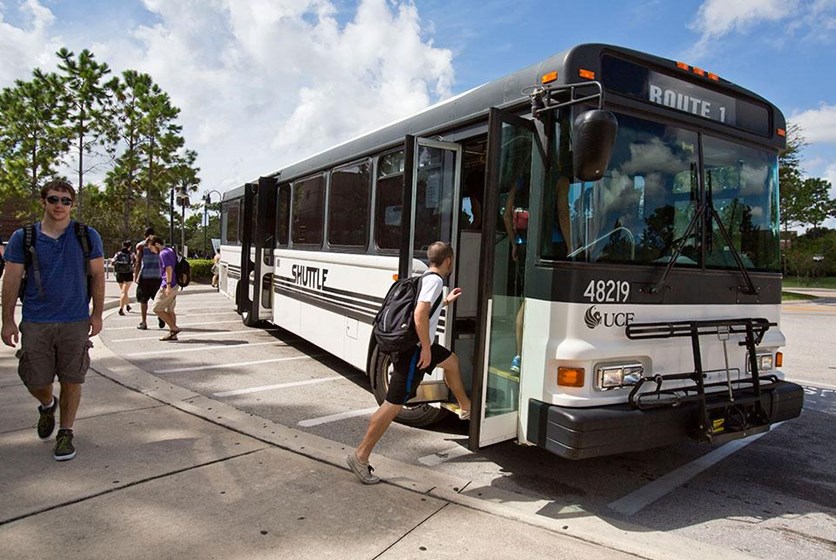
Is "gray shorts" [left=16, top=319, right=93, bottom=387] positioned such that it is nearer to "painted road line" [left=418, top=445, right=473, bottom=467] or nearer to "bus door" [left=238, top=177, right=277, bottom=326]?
"painted road line" [left=418, top=445, right=473, bottom=467]

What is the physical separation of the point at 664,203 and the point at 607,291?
838 millimetres

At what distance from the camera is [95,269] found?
427 cm

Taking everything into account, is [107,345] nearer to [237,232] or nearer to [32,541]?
[237,232]

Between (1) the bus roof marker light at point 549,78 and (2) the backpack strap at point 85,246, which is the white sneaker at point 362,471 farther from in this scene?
(1) the bus roof marker light at point 549,78

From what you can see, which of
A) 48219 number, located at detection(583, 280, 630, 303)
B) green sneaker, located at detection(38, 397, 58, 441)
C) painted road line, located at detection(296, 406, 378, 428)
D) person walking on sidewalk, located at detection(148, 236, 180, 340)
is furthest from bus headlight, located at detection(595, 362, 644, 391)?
person walking on sidewalk, located at detection(148, 236, 180, 340)

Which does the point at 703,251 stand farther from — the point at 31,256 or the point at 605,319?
the point at 31,256

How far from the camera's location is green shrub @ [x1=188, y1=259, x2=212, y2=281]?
25281 mm

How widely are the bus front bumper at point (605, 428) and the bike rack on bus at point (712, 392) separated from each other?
7 centimetres

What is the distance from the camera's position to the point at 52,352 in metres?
4.19

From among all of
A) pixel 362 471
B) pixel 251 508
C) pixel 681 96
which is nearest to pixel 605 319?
pixel 681 96

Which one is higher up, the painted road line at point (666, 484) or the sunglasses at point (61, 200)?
the sunglasses at point (61, 200)

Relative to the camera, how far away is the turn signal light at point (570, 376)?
3.72m

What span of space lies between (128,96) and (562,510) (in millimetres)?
31740

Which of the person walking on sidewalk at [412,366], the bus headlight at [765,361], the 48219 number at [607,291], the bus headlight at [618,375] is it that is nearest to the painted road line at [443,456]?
the person walking on sidewalk at [412,366]
